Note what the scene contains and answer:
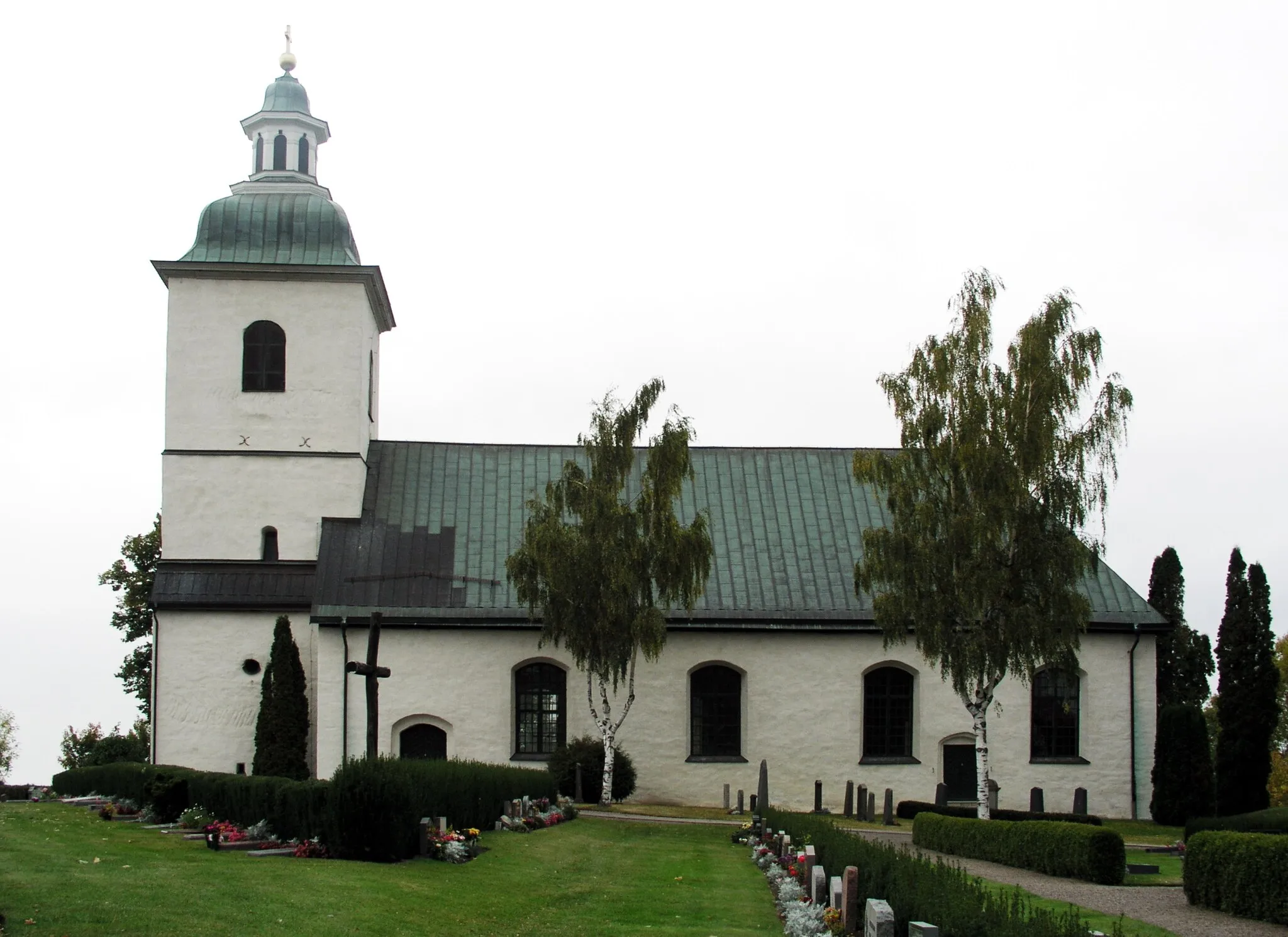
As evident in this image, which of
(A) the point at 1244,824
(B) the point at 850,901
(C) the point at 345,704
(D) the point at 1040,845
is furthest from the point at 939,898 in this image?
(C) the point at 345,704

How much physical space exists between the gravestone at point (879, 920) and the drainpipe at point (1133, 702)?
22588 mm

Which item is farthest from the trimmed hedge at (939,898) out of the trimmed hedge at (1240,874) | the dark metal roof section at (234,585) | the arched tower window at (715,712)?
the dark metal roof section at (234,585)

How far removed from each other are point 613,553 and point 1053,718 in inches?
453

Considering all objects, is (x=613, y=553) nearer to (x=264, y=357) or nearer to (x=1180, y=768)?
(x=264, y=357)

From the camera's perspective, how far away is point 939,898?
37.4ft

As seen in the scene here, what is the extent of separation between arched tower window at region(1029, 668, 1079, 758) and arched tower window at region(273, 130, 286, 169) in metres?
21.8

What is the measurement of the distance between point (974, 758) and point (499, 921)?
20.8 meters

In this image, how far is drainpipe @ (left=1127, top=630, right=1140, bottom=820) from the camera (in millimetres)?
32562

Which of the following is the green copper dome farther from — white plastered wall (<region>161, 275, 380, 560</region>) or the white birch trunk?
the white birch trunk

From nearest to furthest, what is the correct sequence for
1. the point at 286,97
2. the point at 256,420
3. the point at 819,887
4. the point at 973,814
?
the point at 819,887 < the point at 973,814 < the point at 256,420 < the point at 286,97

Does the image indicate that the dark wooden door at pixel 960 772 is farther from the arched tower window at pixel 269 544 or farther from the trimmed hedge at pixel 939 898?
the trimmed hedge at pixel 939 898

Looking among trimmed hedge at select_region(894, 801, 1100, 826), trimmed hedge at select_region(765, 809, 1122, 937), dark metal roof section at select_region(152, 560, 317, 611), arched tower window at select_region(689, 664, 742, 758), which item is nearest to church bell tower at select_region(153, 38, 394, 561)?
dark metal roof section at select_region(152, 560, 317, 611)

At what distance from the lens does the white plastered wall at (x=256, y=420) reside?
33281 mm

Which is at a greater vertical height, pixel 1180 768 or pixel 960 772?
pixel 1180 768
